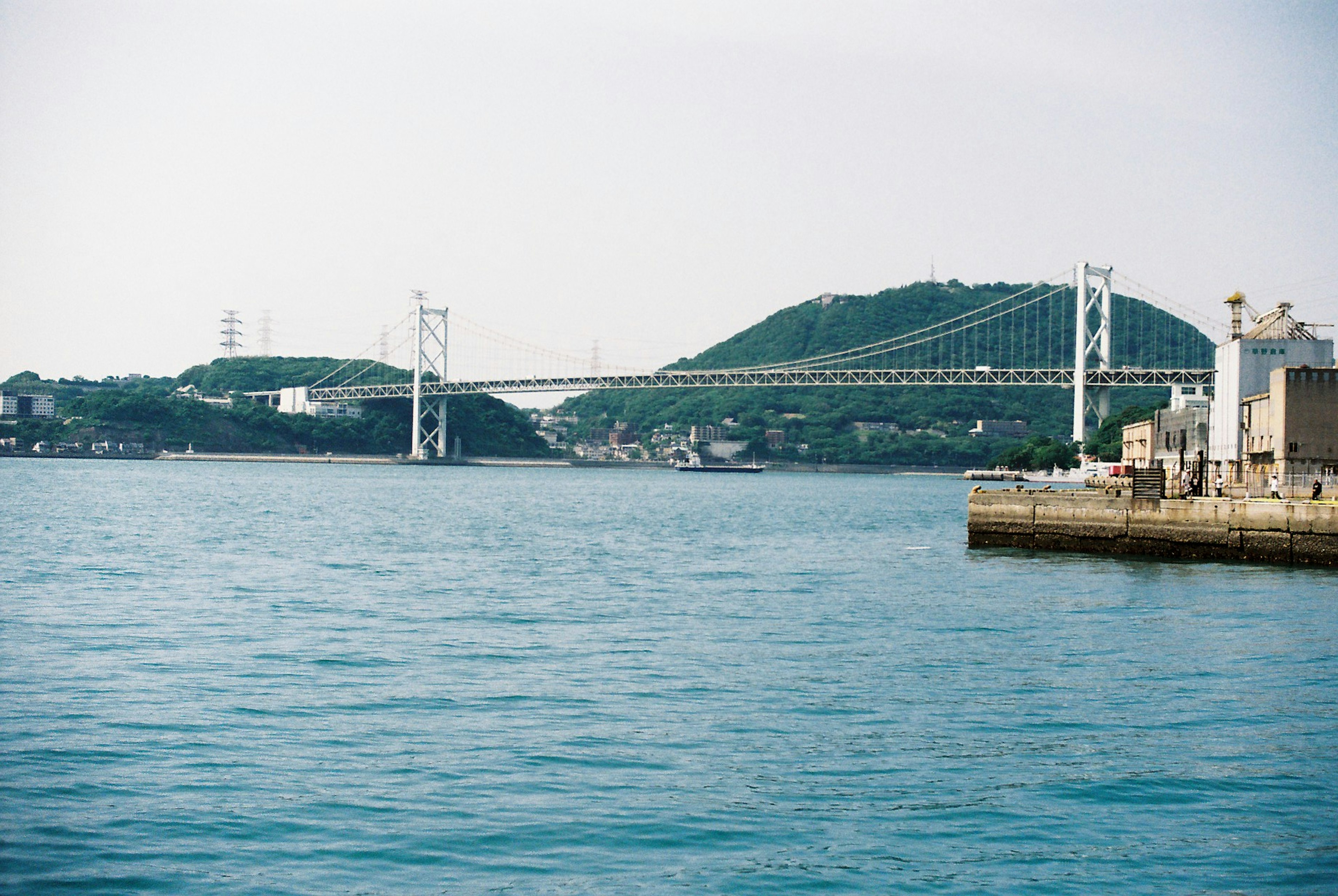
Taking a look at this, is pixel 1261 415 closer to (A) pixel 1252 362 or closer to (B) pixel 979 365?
Result: (A) pixel 1252 362

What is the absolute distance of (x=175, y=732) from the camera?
6.94 m

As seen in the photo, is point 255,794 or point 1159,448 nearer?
point 255,794

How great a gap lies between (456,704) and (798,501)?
123 feet

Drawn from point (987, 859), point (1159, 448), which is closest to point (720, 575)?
point (987, 859)

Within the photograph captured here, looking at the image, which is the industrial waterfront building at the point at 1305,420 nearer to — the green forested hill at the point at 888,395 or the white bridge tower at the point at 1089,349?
the white bridge tower at the point at 1089,349

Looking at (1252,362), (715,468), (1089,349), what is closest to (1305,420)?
(1252,362)

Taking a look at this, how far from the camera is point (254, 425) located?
9081cm

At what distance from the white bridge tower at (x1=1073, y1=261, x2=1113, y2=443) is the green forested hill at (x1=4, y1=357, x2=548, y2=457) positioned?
41878 millimetres

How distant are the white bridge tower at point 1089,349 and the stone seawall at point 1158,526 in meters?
49.1

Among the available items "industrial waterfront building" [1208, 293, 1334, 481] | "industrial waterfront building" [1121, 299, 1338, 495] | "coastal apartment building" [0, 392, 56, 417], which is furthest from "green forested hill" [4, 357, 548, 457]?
"industrial waterfront building" [1208, 293, 1334, 481]

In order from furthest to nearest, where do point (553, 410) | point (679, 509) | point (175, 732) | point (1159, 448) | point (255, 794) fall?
1. point (553, 410)
2. point (1159, 448)
3. point (679, 509)
4. point (175, 732)
5. point (255, 794)

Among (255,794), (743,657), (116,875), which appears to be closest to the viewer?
(116,875)

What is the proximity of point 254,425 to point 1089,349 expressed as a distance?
5658cm

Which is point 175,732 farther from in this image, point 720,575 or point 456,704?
point 720,575
